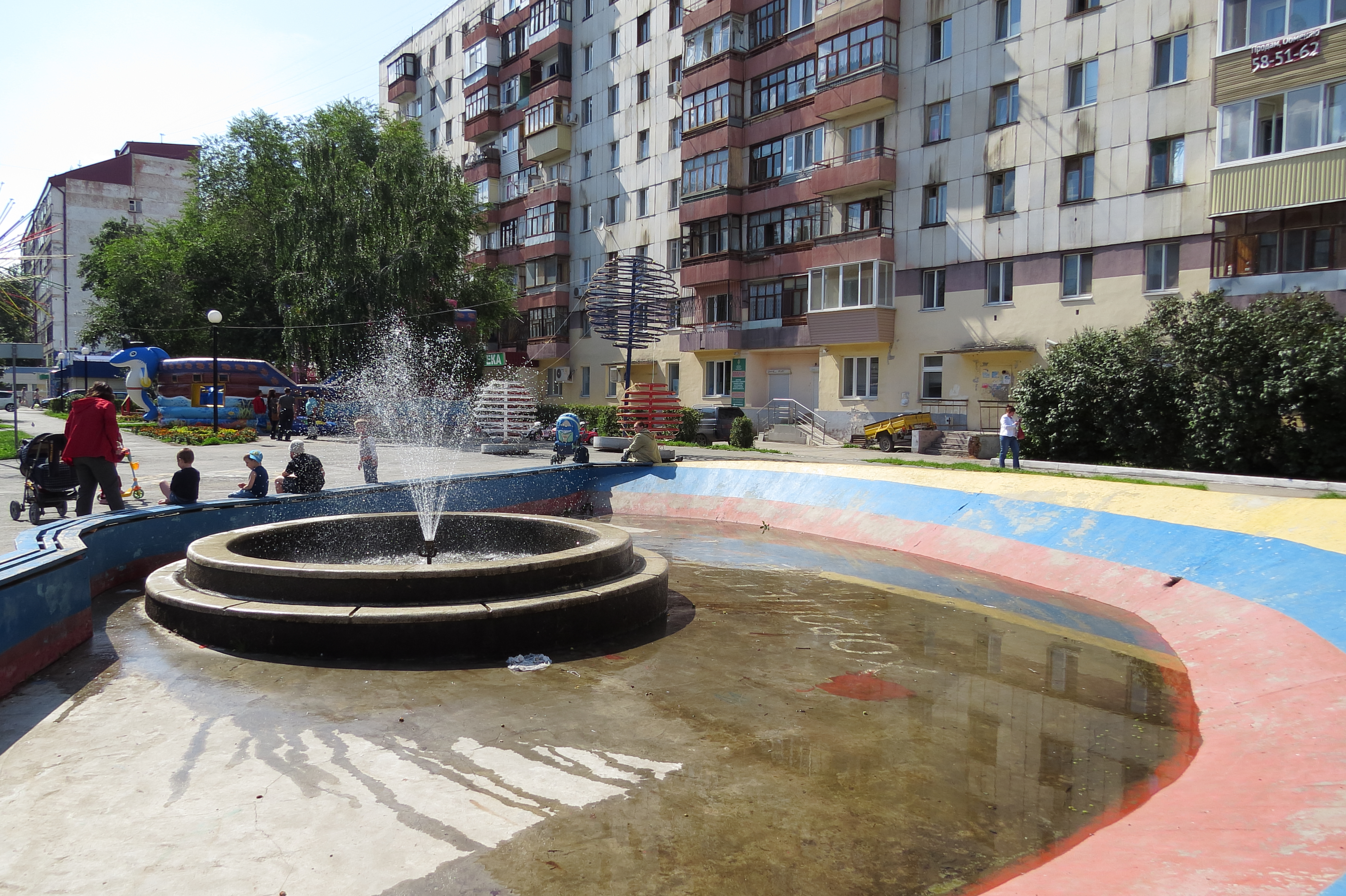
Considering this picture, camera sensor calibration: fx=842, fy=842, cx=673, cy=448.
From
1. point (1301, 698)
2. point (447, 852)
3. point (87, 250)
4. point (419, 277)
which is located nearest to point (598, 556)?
point (447, 852)

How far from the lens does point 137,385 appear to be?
39625 mm

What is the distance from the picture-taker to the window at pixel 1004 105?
97.3ft

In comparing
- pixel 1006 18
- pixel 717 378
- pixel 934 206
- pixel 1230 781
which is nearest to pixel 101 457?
pixel 1230 781

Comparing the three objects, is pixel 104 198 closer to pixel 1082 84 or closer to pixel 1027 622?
pixel 1082 84

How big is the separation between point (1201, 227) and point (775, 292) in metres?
17.9

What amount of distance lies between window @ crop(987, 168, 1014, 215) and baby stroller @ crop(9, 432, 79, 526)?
28.6 m

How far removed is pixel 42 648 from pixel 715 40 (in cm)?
4090

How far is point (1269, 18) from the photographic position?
23094 millimetres

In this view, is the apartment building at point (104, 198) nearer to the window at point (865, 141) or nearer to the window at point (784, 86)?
the window at point (784, 86)

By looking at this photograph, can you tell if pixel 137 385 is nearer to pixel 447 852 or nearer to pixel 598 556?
pixel 598 556

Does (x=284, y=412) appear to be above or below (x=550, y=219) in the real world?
below

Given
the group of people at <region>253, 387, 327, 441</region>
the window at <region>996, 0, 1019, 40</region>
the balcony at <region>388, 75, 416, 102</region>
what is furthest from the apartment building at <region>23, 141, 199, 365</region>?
the window at <region>996, 0, 1019, 40</region>

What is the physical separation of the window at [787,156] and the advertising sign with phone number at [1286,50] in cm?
1663

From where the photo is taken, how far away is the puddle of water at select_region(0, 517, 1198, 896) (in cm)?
416
